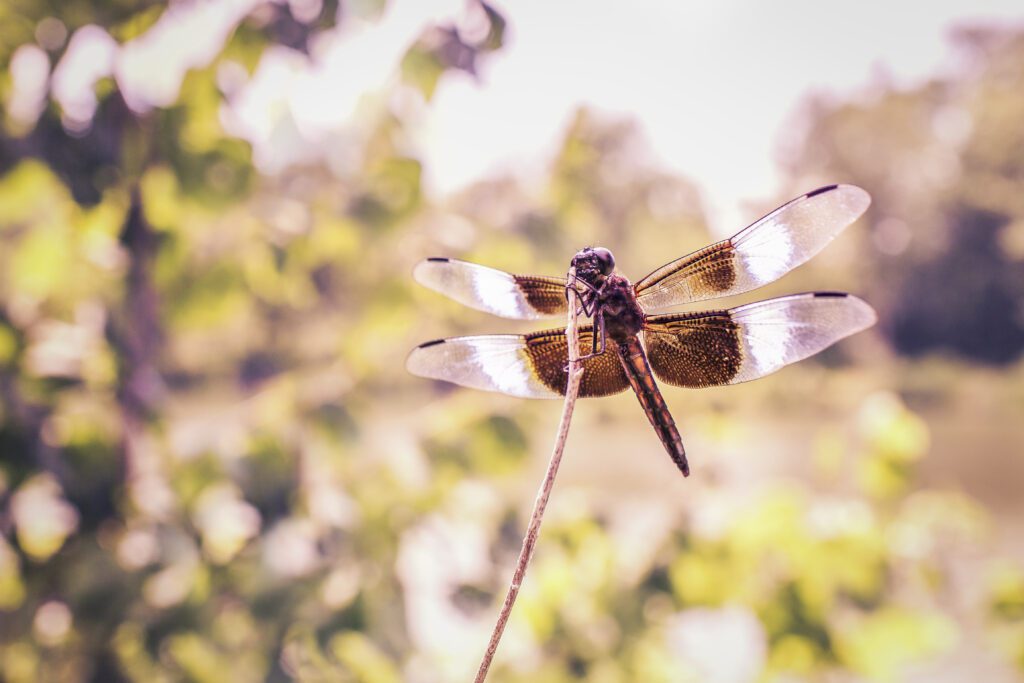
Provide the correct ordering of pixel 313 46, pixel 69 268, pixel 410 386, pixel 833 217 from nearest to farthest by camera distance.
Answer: pixel 833 217, pixel 313 46, pixel 69 268, pixel 410 386

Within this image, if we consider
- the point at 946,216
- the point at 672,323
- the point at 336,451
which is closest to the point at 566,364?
the point at 672,323

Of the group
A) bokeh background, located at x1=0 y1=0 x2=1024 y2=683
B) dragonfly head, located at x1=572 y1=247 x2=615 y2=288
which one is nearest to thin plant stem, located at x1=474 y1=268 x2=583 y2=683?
dragonfly head, located at x1=572 y1=247 x2=615 y2=288

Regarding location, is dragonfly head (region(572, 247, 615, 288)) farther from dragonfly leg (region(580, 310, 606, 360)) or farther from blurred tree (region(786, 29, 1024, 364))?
blurred tree (region(786, 29, 1024, 364))

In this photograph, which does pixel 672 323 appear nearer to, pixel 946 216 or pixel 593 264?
pixel 593 264

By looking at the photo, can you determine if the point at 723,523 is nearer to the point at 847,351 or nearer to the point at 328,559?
the point at 847,351

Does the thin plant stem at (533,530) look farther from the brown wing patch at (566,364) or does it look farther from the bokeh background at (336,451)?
the bokeh background at (336,451)

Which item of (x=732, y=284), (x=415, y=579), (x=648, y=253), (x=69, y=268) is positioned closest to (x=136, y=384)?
(x=69, y=268)
